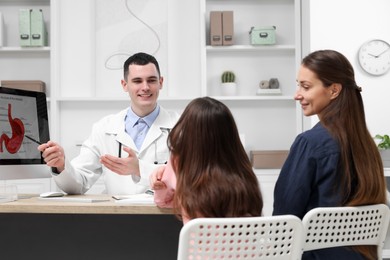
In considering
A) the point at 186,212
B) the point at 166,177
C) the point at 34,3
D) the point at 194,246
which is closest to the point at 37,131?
the point at 166,177

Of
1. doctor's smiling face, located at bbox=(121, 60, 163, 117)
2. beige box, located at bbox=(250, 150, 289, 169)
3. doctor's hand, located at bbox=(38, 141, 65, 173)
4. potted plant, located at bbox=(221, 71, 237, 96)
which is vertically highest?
potted plant, located at bbox=(221, 71, 237, 96)

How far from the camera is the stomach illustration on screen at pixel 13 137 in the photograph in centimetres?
194

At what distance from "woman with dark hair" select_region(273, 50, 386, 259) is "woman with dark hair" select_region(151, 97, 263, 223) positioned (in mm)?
224

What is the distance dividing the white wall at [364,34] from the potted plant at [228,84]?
0.72 meters

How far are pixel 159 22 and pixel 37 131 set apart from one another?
2.32m

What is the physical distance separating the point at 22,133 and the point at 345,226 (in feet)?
3.92

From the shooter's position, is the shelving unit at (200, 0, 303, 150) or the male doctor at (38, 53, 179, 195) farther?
the shelving unit at (200, 0, 303, 150)

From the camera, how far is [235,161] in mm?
1431

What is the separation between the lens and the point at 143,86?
8.32 ft

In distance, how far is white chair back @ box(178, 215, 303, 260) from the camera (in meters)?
1.17

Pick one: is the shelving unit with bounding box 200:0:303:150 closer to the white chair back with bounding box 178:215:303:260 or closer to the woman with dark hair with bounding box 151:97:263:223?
the woman with dark hair with bounding box 151:97:263:223

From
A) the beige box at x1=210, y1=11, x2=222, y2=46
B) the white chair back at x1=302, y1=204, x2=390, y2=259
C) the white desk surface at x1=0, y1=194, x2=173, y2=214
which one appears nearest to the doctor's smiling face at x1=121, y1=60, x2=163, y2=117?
the white desk surface at x1=0, y1=194, x2=173, y2=214

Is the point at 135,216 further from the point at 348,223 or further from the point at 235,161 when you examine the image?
the point at 348,223

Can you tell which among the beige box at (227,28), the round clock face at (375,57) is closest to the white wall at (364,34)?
the round clock face at (375,57)
